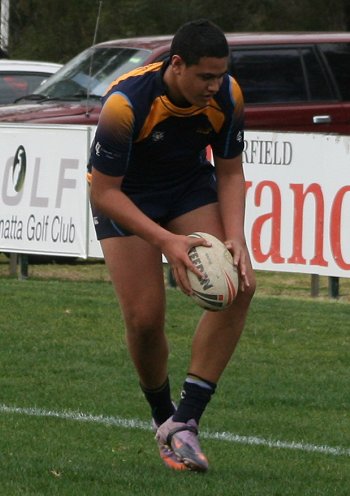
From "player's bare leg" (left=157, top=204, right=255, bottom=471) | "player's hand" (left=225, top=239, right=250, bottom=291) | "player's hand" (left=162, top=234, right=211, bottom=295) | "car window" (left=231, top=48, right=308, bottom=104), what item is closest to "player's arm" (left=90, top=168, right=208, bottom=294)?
"player's hand" (left=162, top=234, right=211, bottom=295)

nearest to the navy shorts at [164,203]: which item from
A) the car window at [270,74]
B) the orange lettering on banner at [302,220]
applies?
the orange lettering on banner at [302,220]

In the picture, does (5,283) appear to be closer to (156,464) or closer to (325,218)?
(325,218)

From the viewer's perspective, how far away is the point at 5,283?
506 inches

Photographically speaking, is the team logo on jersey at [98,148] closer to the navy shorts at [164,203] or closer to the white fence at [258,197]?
the navy shorts at [164,203]

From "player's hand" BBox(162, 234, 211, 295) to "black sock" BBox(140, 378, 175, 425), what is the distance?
0.77 meters

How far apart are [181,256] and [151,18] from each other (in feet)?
Answer: 86.9

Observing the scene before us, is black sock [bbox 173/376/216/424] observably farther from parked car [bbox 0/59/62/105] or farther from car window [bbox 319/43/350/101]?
parked car [bbox 0/59/62/105]

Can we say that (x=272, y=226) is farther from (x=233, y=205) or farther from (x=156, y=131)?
(x=156, y=131)

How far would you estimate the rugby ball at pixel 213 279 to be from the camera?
583 centimetres

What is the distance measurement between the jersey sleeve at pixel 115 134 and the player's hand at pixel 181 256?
0.37m

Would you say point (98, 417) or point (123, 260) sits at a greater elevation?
point (123, 260)

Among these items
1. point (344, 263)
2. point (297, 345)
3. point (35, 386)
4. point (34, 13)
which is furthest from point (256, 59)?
point (34, 13)

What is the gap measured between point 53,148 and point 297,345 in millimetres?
4252

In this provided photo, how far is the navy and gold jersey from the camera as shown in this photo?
592 centimetres
